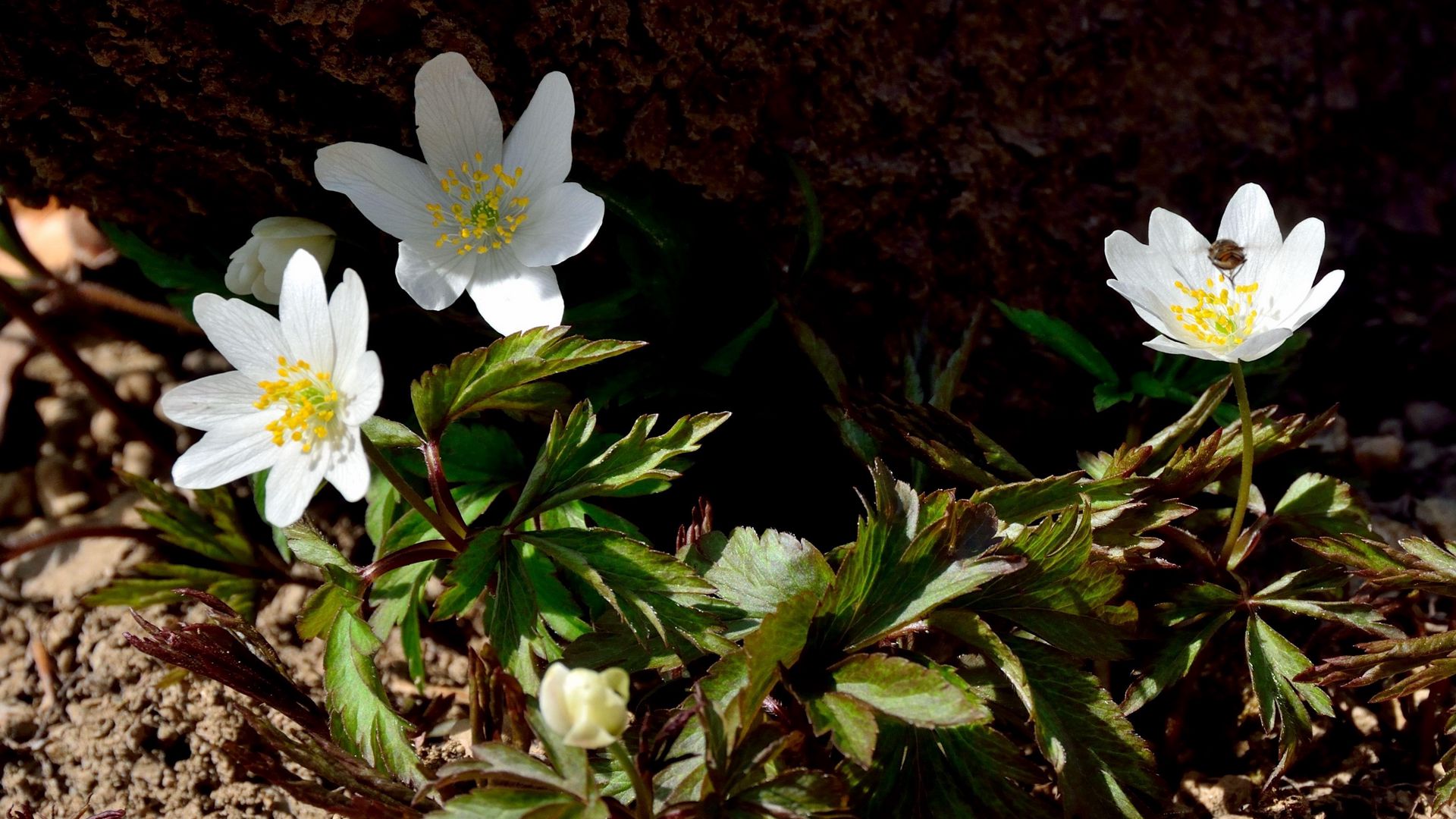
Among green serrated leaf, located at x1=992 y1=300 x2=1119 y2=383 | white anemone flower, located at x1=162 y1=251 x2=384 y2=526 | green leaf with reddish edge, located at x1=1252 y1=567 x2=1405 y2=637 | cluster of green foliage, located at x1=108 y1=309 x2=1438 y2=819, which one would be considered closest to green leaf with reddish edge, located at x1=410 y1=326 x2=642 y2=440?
cluster of green foliage, located at x1=108 y1=309 x2=1438 y2=819

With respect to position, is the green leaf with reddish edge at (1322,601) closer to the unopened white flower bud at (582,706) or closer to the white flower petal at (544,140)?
the unopened white flower bud at (582,706)

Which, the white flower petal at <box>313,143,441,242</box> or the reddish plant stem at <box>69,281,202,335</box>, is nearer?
the white flower petal at <box>313,143,441,242</box>

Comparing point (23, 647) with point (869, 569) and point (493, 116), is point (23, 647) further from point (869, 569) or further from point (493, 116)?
point (869, 569)

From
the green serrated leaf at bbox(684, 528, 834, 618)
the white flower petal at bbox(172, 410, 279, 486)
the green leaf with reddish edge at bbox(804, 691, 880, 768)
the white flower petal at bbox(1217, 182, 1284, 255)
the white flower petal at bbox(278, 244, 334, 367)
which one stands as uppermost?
the white flower petal at bbox(1217, 182, 1284, 255)

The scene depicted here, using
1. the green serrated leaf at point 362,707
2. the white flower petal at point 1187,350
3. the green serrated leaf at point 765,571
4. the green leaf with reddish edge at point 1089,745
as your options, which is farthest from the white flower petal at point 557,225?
the green leaf with reddish edge at point 1089,745

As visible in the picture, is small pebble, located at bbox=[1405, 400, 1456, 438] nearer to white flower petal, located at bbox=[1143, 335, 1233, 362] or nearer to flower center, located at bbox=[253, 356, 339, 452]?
white flower petal, located at bbox=[1143, 335, 1233, 362]
